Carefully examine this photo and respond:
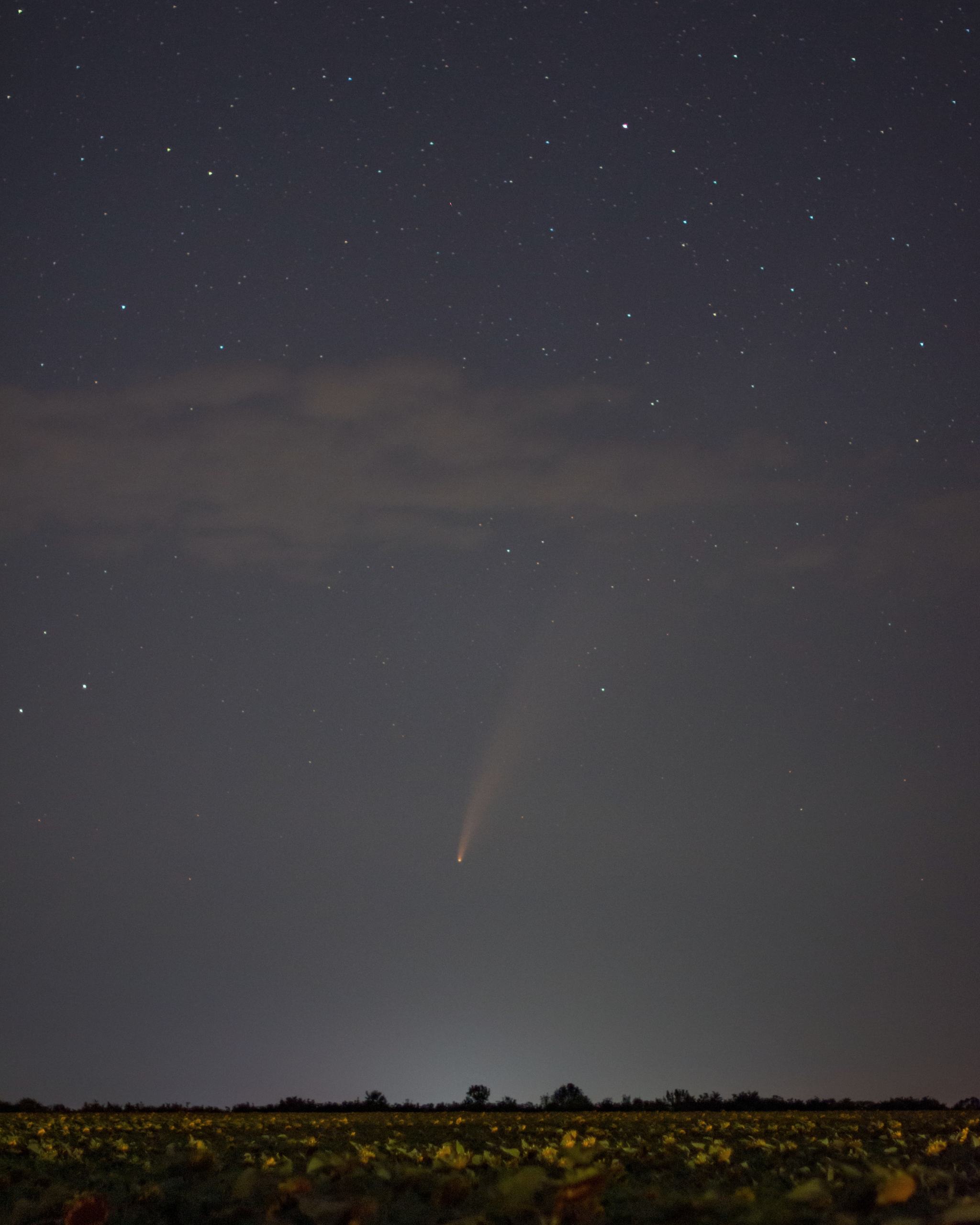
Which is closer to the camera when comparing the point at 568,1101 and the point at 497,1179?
the point at 497,1179

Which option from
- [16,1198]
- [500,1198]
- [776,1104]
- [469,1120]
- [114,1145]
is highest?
[500,1198]

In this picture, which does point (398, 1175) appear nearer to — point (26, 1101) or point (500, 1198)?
point (500, 1198)

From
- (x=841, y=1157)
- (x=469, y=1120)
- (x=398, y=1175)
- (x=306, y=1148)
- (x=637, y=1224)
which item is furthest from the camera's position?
(x=469, y=1120)

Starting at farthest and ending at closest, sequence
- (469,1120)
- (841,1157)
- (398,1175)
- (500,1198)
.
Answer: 1. (469,1120)
2. (841,1157)
3. (398,1175)
4. (500,1198)

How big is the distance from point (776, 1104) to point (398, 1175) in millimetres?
50595

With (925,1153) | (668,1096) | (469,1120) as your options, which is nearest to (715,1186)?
(925,1153)

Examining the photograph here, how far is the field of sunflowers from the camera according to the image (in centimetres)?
638

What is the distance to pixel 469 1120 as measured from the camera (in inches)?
1022

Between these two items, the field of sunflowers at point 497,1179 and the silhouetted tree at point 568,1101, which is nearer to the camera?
the field of sunflowers at point 497,1179

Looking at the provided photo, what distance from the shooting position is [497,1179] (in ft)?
26.2

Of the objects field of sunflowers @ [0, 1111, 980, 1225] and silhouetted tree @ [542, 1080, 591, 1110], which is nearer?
field of sunflowers @ [0, 1111, 980, 1225]

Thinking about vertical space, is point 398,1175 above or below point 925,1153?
above

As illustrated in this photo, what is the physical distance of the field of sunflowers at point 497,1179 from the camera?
6.38 m

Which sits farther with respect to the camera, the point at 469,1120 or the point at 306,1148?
the point at 469,1120
